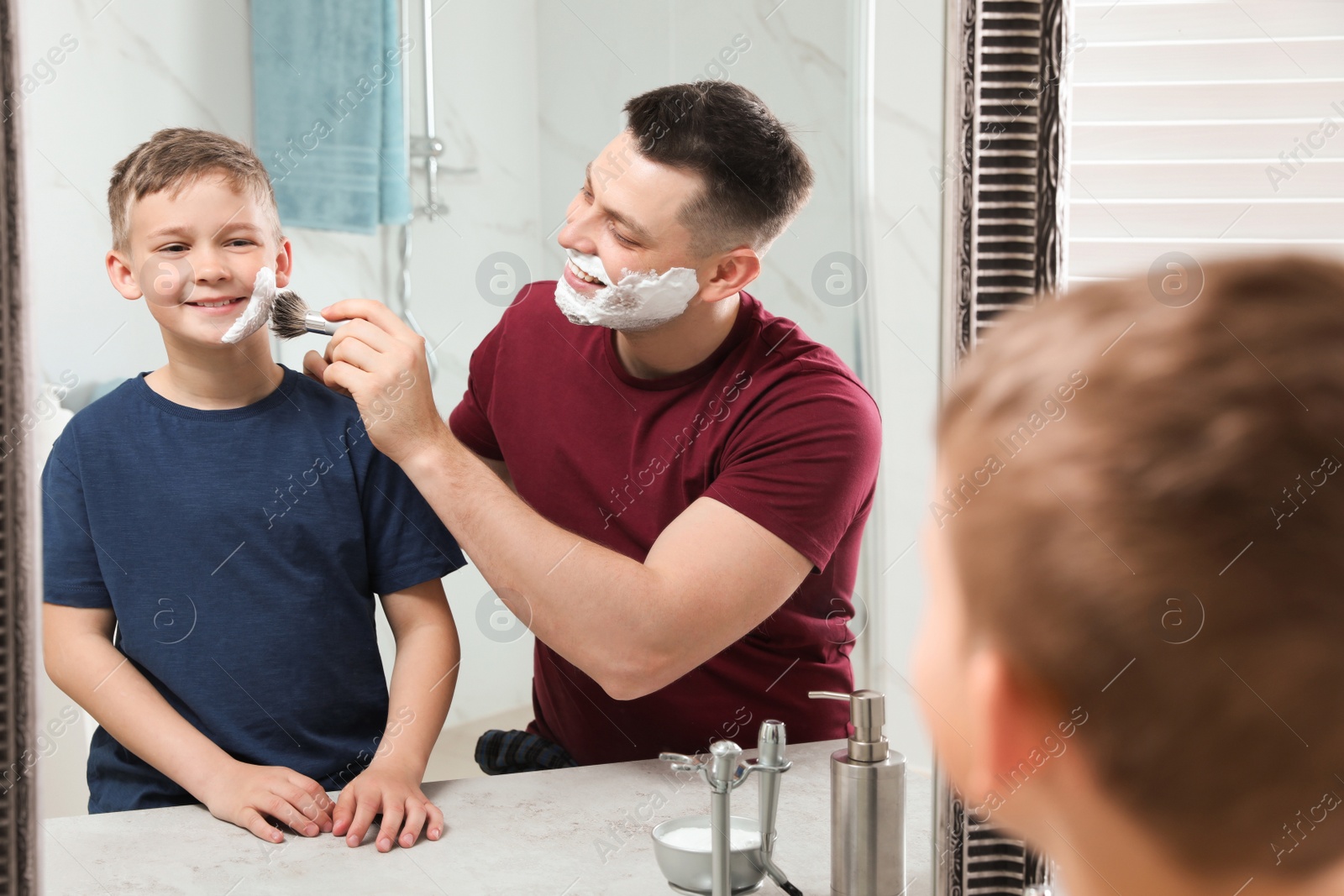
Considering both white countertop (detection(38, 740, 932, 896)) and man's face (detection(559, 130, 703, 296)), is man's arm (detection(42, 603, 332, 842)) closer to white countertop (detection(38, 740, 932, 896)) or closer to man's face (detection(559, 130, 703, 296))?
white countertop (detection(38, 740, 932, 896))

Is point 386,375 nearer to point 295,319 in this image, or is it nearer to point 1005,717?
point 295,319

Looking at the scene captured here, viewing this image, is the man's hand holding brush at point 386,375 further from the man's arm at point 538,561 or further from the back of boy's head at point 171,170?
the back of boy's head at point 171,170

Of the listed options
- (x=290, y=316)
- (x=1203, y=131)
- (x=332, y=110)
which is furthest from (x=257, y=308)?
(x=1203, y=131)

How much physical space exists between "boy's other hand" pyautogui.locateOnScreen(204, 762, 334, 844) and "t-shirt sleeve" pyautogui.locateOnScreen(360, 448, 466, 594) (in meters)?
0.14

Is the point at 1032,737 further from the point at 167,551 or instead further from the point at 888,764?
the point at 167,551

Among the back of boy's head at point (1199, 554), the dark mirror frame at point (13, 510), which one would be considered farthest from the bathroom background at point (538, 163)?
the back of boy's head at point (1199, 554)

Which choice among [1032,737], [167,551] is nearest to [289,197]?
[167,551]

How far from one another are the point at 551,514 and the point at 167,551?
0.27 meters

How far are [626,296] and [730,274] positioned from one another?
0.10 metres

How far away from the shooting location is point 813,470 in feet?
2.31

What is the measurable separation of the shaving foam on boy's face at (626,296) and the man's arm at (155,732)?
1.26 feet

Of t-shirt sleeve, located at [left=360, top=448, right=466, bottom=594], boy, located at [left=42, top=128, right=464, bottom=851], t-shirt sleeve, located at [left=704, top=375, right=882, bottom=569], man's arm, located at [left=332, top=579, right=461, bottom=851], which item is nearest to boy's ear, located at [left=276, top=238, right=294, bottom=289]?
boy, located at [left=42, top=128, right=464, bottom=851]

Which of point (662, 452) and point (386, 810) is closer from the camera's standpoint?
point (386, 810)

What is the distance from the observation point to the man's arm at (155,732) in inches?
24.1
